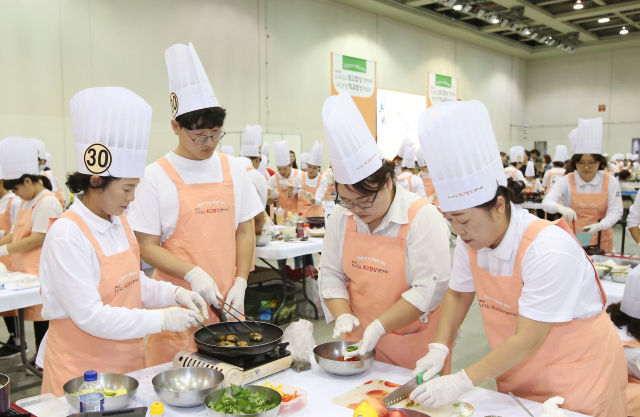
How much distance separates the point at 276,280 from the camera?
5.92 metres

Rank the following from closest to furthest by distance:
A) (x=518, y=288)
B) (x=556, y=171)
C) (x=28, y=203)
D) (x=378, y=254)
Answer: (x=518, y=288), (x=378, y=254), (x=28, y=203), (x=556, y=171)

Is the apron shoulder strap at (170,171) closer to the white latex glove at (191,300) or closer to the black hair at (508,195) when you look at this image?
the white latex glove at (191,300)

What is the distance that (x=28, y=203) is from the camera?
4.09m

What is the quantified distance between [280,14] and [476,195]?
10217mm

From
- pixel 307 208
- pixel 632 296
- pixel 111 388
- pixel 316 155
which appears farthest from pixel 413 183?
pixel 111 388

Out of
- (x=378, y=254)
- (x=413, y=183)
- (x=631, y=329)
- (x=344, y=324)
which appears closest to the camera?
(x=344, y=324)

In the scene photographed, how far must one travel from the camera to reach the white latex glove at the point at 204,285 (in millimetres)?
2266

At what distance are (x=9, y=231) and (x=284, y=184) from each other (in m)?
4.11

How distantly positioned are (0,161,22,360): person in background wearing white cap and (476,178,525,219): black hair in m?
4.19

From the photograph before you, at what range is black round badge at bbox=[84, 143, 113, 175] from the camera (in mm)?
1845

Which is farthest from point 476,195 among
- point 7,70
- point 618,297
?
point 7,70

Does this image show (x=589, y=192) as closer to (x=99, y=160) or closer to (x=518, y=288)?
(x=518, y=288)

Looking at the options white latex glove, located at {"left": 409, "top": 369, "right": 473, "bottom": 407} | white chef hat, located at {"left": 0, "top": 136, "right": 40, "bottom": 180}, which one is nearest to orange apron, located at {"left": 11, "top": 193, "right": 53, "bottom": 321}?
white chef hat, located at {"left": 0, "top": 136, "right": 40, "bottom": 180}

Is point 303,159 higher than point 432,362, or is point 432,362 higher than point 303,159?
point 303,159
